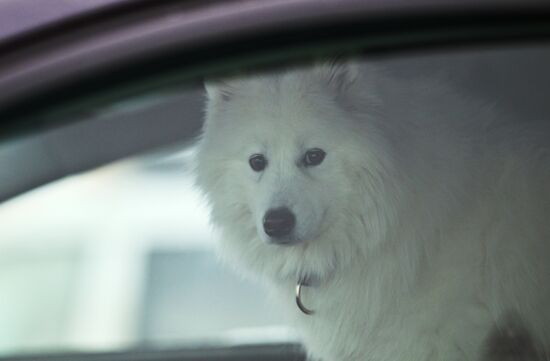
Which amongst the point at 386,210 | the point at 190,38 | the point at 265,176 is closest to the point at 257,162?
the point at 265,176

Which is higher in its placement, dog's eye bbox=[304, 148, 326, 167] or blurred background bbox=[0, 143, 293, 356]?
dog's eye bbox=[304, 148, 326, 167]

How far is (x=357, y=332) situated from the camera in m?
1.87

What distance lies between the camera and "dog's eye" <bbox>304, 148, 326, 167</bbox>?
1854 mm

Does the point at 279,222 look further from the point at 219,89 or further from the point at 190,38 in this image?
the point at 190,38

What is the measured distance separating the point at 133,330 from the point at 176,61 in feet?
2.03

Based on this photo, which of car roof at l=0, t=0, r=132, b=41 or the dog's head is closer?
car roof at l=0, t=0, r=132, b=41

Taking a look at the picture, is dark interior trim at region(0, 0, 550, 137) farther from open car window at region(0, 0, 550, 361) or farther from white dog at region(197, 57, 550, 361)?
white dog at region(197, 57, 550, 361)

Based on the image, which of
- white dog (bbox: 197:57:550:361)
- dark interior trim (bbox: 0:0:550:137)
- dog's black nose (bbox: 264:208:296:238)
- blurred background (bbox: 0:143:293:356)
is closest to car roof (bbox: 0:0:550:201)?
dark interior trim (bbox: 0:0:550:137)

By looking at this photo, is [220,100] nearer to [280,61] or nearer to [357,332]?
[280,61]

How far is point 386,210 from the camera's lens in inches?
69.2

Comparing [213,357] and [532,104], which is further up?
[532,104]

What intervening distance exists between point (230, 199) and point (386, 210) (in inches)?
16.1

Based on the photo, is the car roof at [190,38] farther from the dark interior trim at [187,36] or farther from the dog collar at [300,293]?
the dog collar at [300,293]

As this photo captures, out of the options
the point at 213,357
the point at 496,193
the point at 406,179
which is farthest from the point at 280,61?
the point at 213,357
